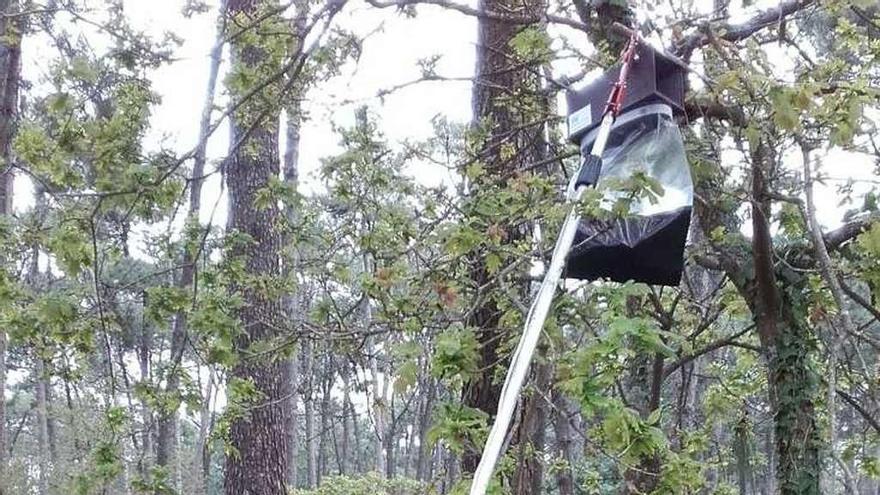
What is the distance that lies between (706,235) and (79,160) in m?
2.38

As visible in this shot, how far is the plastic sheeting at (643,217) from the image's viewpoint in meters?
1.70

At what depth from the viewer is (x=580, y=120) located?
1.87 metres

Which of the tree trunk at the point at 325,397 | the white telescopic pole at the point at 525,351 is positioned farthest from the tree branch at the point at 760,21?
the tree trunk at the point at 325,397

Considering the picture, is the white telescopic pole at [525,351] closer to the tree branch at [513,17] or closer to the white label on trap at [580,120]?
the white label on trap at [580,120]

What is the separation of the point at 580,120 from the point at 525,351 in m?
0.74

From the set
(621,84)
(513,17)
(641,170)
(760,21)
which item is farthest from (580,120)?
(513,17)

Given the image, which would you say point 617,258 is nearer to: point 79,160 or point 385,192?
point 385,192

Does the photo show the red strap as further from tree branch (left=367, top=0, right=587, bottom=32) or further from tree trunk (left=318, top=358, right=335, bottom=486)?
tree trunk (left=318, top=358, right=335, bottom=486)

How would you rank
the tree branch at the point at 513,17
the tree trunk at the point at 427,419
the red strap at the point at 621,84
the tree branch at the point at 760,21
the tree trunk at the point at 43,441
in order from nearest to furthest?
the red strap at the point at 621,84
the tree trunk at the point at 427,419
the tree branch at the point at 760,21
the tree branch at the point at 513,17
the tree trunk at the point at 43,441

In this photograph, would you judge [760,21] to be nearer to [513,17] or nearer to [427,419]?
[513,17]

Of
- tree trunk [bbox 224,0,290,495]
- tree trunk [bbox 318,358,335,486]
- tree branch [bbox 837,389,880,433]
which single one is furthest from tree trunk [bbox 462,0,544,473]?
tree trunk [bbox 318,358,335,486]

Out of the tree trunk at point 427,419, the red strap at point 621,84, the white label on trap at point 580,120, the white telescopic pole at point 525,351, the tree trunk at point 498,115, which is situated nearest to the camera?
the white telescopic pole at point 525,351

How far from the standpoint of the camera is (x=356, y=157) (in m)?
3.00

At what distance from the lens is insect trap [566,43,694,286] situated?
170 cm
